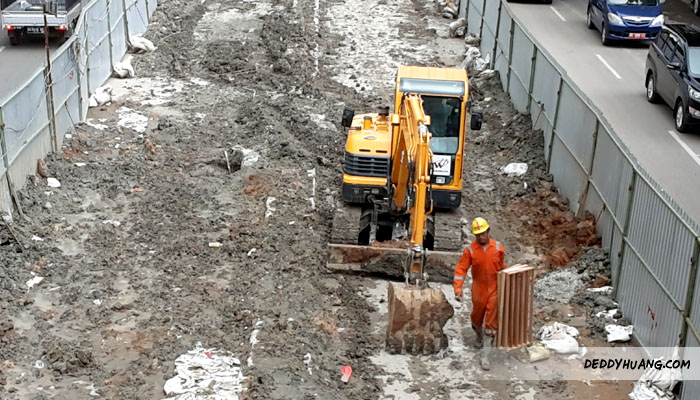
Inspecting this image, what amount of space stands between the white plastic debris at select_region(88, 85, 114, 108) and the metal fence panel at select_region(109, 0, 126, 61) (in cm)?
265

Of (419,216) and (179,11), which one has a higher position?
(419,216)

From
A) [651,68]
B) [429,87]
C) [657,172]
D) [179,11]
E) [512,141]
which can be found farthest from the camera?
[179,11]

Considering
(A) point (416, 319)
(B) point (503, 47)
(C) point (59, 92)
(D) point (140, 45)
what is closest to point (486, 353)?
(A) point (416, 319)

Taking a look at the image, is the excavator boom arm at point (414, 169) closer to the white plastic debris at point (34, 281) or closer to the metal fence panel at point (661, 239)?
the metal fence panel at point (661, 239)

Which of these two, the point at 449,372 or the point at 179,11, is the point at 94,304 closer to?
the point at 449,372

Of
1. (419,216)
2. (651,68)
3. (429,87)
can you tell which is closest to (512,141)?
(651,68)

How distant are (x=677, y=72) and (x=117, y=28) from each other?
1525 centimetres

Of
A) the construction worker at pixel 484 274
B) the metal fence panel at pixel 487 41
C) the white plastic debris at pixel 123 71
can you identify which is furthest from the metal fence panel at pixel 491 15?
the construction worker at pixel 484 274

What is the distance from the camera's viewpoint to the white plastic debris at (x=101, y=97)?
24.3 metres

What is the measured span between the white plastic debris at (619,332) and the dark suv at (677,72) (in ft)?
28.8

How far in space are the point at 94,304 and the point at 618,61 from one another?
18.0 metres

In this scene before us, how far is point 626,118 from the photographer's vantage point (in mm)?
22797

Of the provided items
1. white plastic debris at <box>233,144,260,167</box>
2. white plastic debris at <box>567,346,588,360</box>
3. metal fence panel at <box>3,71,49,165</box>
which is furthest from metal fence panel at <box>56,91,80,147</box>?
white plastic debris at <box>567,346,588,360</box>

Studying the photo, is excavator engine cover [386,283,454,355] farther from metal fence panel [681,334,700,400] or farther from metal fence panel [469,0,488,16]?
metal fence panel [469,0,488,16]
